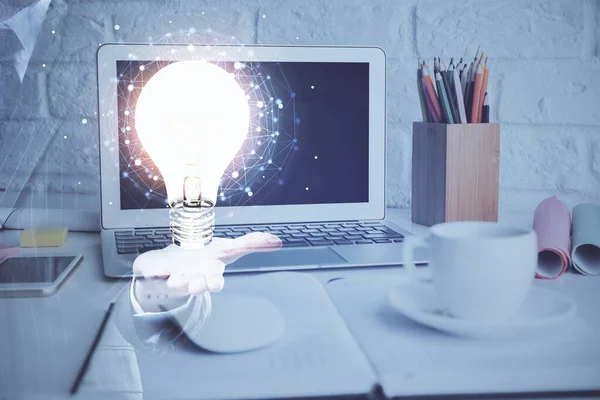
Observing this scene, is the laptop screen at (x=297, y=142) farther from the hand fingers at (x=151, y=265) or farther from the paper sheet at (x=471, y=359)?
the paper sheet at (x=471, y=359)

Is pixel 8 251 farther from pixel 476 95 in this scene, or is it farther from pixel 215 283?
pixel 476 95

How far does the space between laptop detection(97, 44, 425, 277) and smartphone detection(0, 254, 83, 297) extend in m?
0.10

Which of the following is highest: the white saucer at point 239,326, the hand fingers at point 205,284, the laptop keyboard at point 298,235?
the laptop keyboard at point 298,235

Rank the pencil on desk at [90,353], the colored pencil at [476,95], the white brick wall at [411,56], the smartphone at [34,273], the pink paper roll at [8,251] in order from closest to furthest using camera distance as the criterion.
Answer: the pencil on desk at [90,353], the smartphone at [34,273], the pink paper roll at [8,251], the colored pencil at [476,95], the white brick wall at [411,56]

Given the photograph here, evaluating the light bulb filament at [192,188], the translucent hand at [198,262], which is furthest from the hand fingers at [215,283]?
the light bulb filament at [192,188]

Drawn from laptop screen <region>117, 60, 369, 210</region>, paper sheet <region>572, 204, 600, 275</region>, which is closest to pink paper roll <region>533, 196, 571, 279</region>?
paper sheet <region>572, 204, 600, 275</region>

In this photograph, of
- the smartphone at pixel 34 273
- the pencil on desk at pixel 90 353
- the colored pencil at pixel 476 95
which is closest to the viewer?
the pencil on desk at pixel 90 353

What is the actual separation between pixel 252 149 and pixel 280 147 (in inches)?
1.3

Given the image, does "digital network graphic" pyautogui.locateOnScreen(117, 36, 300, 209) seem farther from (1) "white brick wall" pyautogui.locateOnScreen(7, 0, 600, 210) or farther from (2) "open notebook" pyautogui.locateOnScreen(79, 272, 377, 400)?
(2) "open notebook" pyautogui.locateOnScreen(79, 272, 377, 400)

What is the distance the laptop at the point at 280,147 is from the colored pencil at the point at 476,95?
0.11m

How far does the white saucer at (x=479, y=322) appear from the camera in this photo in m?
0.39

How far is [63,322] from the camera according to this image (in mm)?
440

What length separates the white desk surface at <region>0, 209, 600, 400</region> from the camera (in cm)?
36

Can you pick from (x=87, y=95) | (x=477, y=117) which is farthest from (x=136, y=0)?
(x=477, y=117)
